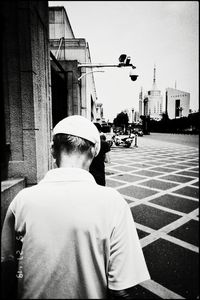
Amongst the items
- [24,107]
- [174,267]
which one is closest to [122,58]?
[24,107]

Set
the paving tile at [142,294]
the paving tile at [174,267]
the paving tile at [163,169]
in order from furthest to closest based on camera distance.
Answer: the paving tile at [163,169] < the paving tile at [174,267] < the paving tile at [142,294]

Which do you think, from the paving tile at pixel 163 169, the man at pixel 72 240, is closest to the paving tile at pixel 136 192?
the paving tile at pixel 163 169

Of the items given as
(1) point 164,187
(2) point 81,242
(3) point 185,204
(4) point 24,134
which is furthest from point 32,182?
(1) point 164,187

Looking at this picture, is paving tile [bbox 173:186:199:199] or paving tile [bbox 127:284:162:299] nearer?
paving tile [bbox 127:284:162:299]

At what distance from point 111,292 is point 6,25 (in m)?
1.30

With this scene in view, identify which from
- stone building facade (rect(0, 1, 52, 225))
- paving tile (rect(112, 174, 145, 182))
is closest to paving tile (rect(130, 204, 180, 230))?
stone building facade (rect(0, 1, 52, 225))

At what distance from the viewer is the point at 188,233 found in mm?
4152

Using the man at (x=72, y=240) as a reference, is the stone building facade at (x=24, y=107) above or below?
above

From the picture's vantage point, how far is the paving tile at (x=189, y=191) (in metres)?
6.78

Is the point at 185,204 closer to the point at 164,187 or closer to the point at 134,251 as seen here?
the point at 164,187

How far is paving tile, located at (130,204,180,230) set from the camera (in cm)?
460

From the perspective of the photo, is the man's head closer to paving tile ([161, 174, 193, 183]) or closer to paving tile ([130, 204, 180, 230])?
paving tile ([130, 204, 180, 230])

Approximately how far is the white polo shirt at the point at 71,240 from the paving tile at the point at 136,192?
17.9ft

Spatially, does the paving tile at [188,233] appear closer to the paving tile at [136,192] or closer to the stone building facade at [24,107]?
the paving tile at [136,192]
